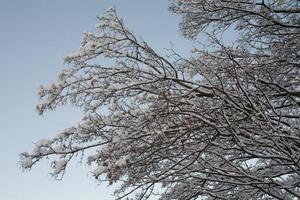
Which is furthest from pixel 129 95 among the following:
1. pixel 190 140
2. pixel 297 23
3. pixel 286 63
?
pixel 297 23

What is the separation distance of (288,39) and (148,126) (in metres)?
2.95

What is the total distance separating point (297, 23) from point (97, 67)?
10.9ft

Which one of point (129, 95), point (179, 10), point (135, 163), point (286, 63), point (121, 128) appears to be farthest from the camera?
point (179, 10)

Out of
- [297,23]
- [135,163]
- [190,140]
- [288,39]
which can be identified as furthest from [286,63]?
[135,163]

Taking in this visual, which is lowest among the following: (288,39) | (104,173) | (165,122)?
(104,173)

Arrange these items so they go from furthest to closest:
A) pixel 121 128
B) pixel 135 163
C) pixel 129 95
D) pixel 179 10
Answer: pixel 179 10, pixel 129 95, pixel 121 128, pixel 135 163

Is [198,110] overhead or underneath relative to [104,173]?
overhead

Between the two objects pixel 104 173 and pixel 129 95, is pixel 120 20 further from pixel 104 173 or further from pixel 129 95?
pixel 104 173

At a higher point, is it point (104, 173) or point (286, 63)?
point (286, 63)

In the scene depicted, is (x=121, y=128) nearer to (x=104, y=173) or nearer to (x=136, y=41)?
(x=104, y=173)

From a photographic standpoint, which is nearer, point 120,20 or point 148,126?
point 148,126

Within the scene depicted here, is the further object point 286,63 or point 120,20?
point 286,63

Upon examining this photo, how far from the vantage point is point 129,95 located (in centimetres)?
515

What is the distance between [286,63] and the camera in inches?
241
